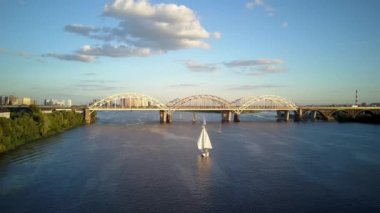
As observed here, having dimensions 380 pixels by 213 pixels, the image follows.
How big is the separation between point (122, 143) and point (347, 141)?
2603 cm

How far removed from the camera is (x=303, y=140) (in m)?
46.3

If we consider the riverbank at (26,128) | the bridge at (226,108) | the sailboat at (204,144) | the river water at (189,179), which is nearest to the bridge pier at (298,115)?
the bridge at (226,108)

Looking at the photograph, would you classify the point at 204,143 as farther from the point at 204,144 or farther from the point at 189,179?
the point at 189,179

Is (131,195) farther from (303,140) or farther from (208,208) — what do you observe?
(303,140)

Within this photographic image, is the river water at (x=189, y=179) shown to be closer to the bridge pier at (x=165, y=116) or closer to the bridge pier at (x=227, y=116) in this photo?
the bridge pier at (x=165, y=116)

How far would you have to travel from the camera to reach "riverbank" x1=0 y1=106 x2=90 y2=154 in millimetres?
36281

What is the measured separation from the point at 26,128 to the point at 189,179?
85.2 ft

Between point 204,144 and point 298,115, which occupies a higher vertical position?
point 298,115

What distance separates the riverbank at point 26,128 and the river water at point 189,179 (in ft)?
5.28

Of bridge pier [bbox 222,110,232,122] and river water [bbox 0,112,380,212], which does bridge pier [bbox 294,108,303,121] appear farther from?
river water [bbox 0,112,380,212]

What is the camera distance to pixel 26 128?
43.1 meters

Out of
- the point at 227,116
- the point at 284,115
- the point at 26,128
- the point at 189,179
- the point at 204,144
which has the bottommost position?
the point at 189,179

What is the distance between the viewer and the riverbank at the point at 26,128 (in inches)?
1428

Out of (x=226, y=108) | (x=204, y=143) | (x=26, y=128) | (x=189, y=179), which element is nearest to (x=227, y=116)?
(x=226, y=108)
